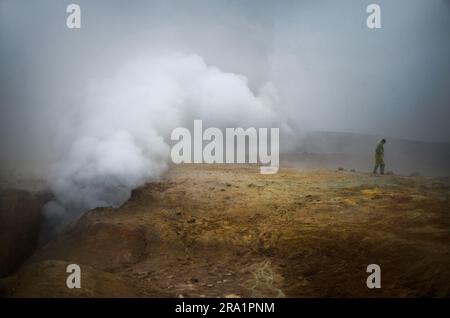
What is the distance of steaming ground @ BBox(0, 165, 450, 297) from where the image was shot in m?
5.14

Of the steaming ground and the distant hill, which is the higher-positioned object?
the distant hill

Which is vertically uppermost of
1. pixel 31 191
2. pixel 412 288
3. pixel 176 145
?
pixel 176 145

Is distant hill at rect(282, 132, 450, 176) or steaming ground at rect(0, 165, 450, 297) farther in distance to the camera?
distant hill at rect(282, 132, 450, 176)

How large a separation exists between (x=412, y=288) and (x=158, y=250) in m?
4.41

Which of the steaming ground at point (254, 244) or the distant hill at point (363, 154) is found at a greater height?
the distant hill at point (363, 154)

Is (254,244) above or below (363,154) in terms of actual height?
below

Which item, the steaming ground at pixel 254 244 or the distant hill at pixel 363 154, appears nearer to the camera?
the steaming ground at pixel 254 244

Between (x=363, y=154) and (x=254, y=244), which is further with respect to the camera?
(x=363, y=154)

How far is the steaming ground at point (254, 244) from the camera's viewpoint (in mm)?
5141

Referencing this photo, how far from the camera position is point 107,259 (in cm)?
637

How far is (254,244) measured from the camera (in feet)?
22.6

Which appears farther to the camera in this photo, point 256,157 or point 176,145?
point 256,157
